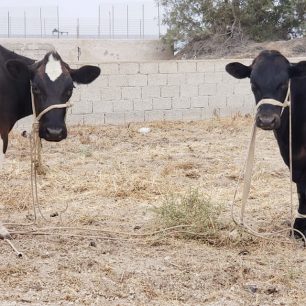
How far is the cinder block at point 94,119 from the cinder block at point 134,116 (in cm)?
46

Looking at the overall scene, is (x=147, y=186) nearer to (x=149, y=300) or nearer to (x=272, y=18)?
(x=149, y=300)

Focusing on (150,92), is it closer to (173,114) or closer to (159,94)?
(159,94)

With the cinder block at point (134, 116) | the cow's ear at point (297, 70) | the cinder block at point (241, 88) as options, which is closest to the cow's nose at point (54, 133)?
the cow's ear at point (297, 70)

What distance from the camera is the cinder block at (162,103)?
12.8m

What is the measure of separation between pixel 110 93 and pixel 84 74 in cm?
651

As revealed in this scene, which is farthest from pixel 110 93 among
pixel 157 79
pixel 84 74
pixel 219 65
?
pixel 84 74

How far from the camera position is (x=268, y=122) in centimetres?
523

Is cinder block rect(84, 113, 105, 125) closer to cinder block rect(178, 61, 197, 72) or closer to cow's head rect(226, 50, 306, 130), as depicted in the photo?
cinder block rect(178, 61, 197, 72)

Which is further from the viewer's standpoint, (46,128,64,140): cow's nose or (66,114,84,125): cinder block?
(66,114,84,125): cinder block

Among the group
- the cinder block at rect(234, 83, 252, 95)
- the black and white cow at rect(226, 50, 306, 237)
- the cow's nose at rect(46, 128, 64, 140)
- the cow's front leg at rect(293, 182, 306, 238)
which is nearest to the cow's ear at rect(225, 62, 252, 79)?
the black and white cow at rect(226, 50, 306, 237)

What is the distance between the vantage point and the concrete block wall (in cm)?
1237

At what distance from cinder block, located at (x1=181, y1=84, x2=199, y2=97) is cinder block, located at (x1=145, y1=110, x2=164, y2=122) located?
552mm

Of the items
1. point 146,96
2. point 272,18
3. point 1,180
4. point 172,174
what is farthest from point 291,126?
point 272,18

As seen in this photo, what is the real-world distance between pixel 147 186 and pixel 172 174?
0.79 meters
